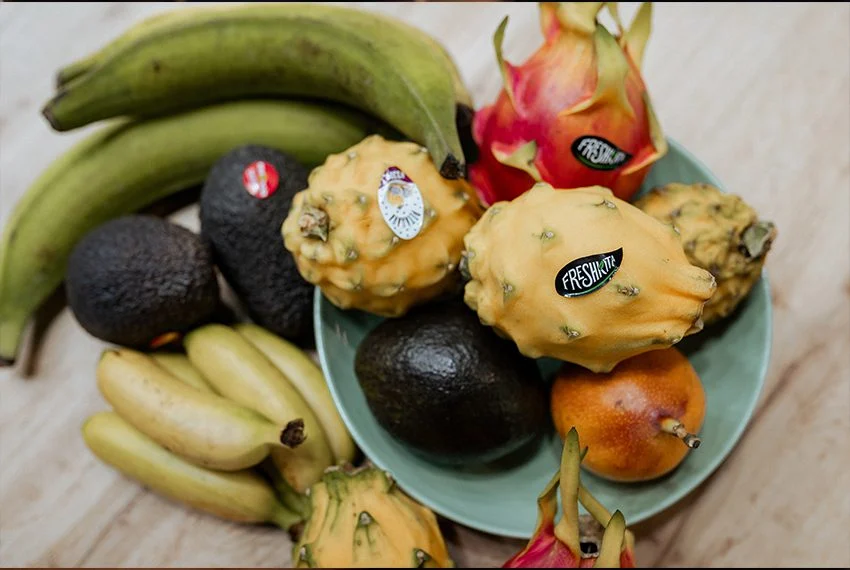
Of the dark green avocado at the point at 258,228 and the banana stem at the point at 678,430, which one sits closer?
the banana stem at the point at 678,430

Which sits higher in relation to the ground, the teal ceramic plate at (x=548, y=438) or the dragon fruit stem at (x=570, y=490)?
the dragon fruit stem at (x=570, y=490)

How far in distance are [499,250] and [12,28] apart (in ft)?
3.03

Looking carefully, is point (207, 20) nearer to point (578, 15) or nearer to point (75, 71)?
point (75, 71)

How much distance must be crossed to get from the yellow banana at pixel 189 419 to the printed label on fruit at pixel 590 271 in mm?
388

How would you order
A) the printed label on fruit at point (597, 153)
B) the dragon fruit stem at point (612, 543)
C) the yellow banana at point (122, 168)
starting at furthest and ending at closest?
1. the yellow banana at point (122, 168)
2. the printed label on fruit at point (597, 153)
3. the dragon fruit stem at point (612, 543)

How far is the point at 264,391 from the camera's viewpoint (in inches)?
42.0

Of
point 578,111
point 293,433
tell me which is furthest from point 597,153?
point 293,433

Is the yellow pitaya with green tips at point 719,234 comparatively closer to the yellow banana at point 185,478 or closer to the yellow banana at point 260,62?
the yellow banana at point 260,62

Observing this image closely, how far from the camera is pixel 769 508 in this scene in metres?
1.13

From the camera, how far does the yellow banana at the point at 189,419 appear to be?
1.00m

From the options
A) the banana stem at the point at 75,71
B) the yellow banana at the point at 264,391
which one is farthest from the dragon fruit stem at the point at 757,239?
the banana stem at the point at 75,71

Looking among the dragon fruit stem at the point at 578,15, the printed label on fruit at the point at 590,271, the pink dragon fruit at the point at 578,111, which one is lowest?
the printed label on fruit at the point at 590,271

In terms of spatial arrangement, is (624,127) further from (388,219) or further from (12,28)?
(12,28)

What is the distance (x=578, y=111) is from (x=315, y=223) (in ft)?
1.06
